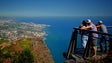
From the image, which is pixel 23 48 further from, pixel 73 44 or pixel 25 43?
pixel 73 44

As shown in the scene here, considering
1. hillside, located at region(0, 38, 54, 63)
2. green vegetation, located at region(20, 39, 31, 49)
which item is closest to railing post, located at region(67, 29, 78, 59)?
hillside, located at region(0, 38, 54, 63)

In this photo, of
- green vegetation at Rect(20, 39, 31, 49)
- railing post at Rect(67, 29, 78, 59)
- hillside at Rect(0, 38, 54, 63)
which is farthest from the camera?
green vegetation at Rect(20, 39, 31, 49)

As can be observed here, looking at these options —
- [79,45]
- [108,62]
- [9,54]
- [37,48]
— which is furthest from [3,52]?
[108,62]

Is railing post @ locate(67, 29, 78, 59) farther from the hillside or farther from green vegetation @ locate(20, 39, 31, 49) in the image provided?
green vegetation @ locate(20, 39, 31, 49)

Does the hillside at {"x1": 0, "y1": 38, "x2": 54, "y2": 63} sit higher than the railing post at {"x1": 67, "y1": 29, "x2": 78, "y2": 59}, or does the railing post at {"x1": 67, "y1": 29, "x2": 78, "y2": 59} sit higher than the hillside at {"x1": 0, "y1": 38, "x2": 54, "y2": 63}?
the railing post at {"x1": 67, "y1": 29, "x2": 78, "y2": 59}

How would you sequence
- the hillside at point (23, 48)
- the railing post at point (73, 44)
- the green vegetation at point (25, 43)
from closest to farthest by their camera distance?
the railing post at point (73, 44), the hillside at point (23, 48), the green vegetation at point (25, 43)

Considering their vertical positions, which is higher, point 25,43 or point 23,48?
point 25,43

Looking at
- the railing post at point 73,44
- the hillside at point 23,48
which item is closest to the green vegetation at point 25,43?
the hillside at point 23,48

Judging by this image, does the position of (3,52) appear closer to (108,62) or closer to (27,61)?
(27,61)

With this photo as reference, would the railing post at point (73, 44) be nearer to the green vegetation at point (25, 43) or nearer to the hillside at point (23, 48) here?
the hillside at point (23, 48)

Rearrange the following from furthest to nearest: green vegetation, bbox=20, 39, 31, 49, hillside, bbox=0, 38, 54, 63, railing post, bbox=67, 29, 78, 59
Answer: green vegetation, bbox=20, 39, 31, 49, hillside, bbox=0, 38, 54, 63, railing post, bbox=67, 29, 78, 59

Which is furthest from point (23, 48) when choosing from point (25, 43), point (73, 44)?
point (73, 44)
